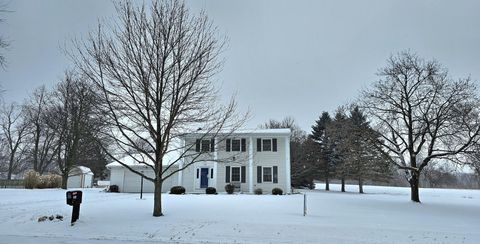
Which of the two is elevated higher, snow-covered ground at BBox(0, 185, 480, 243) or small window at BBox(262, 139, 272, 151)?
small window at BBox(262, 139, 272, 151)

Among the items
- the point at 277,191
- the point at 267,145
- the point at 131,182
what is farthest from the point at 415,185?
the point at 131,182

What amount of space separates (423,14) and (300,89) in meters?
9.08

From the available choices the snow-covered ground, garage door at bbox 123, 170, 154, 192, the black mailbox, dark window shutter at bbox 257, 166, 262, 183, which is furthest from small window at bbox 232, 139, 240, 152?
the black mailbox

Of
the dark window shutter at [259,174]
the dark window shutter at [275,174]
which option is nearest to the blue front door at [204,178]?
the dark window shutter at [259,174]

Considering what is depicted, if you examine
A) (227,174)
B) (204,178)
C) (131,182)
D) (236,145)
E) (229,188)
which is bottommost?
(229,188)

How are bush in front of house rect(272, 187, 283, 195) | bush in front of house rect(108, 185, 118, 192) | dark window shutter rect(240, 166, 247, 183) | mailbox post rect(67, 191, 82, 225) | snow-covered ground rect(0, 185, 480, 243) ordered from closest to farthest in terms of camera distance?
snow-covered ground rect(0, 185, 480, 243) → mailbox post rect(67, 191, 82, 225) → bush in front of house rect(272, 187, 283, 195) → dark window shutter rect(240, 166, 247, 183) → bush in front of house rect(108, 185, 118, 192)

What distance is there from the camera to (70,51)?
1088cm

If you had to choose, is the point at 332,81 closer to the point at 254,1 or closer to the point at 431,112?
the point at 431,112

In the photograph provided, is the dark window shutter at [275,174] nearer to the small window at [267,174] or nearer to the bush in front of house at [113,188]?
the small window at [267,174]

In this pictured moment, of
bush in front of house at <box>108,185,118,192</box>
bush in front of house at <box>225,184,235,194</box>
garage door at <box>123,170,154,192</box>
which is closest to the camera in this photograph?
bush in front of house at <box>225,184,235,194</box>

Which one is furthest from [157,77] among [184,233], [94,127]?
[184,233]

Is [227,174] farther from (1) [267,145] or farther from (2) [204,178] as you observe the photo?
(1) [267,145]

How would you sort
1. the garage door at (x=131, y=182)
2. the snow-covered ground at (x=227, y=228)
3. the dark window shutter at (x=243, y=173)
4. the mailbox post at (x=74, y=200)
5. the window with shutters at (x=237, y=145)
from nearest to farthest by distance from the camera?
1. the snow-covered ground at (x=227, y=228)
2. the mailbox post at (x=74, y=200)
3. the dark window shutter at (x=243, y=173)
4. the window with shutters at (x=237, y=145)
5. the garage door at (x=131, y=182)

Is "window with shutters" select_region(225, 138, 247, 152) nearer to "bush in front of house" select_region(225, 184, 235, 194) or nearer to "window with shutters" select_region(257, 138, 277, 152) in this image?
"window with shutters" select_region(257, 138, 277, 152)
